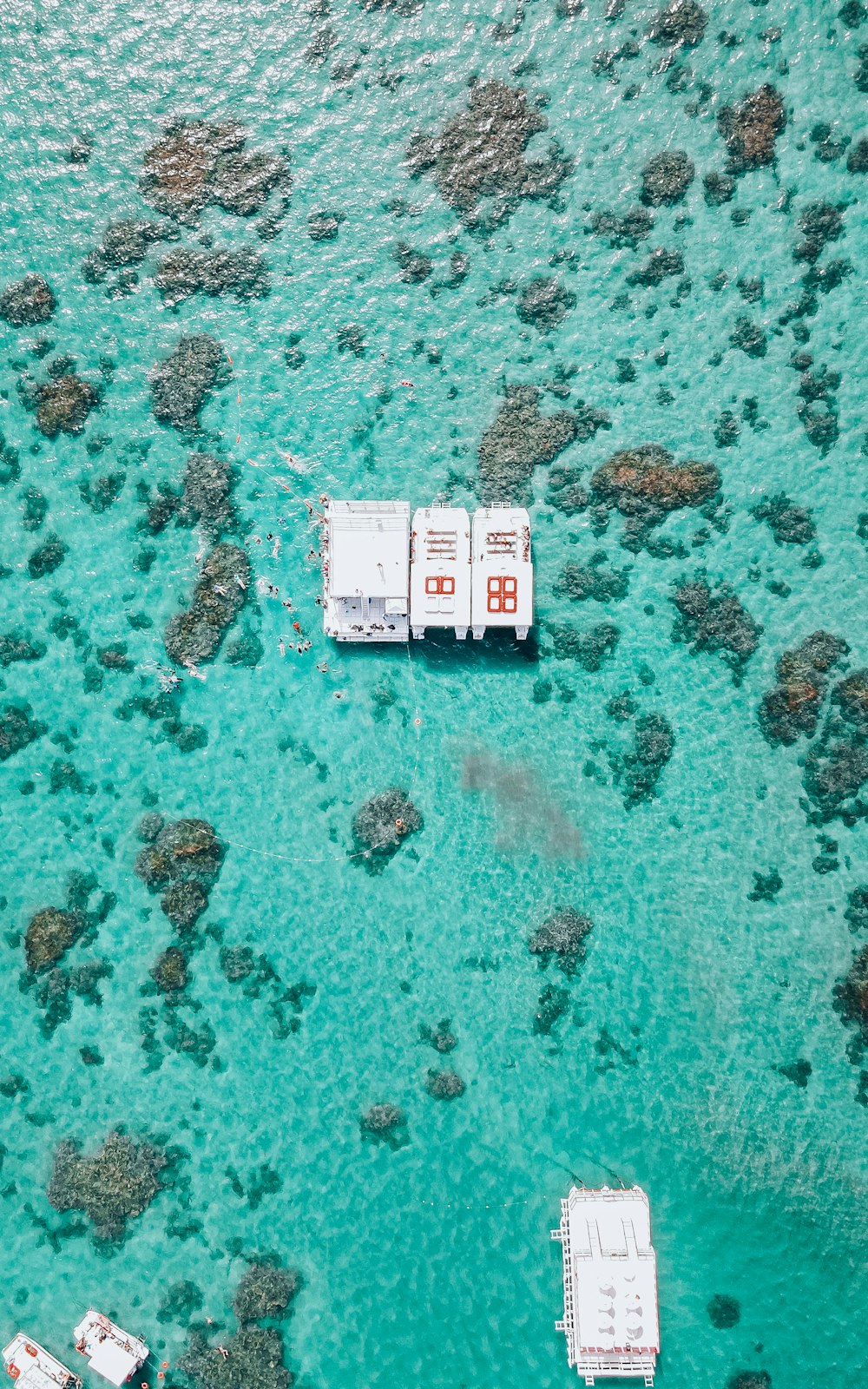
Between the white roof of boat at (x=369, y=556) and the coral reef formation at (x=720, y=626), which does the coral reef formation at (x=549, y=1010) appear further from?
the white roof of boat at (x=369, y=556)

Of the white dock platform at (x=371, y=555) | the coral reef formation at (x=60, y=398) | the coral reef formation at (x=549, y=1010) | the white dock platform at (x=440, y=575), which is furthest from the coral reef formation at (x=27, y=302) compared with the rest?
the coral reef formation at (x=549, y=1010)

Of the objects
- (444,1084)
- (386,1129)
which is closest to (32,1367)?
(386,1129)

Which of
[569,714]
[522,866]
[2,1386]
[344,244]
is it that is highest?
[344,244]

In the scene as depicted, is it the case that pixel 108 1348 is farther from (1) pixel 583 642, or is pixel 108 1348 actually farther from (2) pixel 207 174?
(2) pixel 207 174

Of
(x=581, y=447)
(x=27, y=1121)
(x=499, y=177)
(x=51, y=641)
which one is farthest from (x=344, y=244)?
(x=27, y=1121)

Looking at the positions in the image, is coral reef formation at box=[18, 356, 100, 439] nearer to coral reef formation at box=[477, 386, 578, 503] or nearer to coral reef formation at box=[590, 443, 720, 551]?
coral reef formation at box=[477, 386, 578, 503]

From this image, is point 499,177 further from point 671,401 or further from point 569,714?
point 569,714
